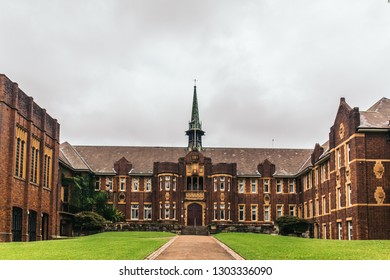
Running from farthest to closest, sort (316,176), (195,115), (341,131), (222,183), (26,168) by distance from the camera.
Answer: (195,115)
(222,183)
(316,176)
(341,131)
(26,168)

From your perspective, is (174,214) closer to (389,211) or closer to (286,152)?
(286,152)

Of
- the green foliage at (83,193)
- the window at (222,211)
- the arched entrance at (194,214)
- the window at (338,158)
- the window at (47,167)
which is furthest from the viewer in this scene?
the arched entrance at (194,214)

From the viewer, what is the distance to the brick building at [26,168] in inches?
1380

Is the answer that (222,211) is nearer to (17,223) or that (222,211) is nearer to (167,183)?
(167,183)

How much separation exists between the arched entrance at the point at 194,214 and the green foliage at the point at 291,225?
14.7 m

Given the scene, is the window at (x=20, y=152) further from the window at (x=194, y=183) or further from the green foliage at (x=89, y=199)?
the window at (x=194, y=183)

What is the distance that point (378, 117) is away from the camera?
41875 mm

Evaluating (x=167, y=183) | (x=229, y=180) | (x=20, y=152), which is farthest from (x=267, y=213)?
(x=20, y=152)

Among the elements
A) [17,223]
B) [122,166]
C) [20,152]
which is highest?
[122,166]

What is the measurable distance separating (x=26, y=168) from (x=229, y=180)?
31.2 meters

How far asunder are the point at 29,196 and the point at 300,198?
3498cm

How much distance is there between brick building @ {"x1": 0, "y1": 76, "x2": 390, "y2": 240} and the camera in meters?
40.2

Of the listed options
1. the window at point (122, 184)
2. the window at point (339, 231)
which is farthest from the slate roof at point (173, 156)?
the window at point (339, 231)
